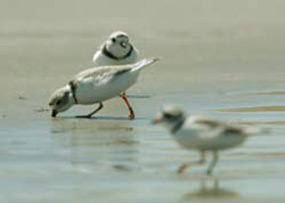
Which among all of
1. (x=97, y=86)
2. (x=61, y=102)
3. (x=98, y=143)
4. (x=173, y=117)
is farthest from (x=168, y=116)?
(x=61, y=102)

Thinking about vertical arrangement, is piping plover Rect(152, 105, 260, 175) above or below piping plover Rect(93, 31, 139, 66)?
below

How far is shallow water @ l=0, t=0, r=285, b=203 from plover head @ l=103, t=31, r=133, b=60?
430mm

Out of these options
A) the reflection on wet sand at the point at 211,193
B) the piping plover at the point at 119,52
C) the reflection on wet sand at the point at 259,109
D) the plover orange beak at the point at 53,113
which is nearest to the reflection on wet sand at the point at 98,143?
the plover orange beak at the point at 53,113

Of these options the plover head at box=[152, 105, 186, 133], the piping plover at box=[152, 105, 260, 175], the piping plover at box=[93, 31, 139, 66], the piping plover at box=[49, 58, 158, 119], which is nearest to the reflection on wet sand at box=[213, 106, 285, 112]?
the piping plover at box=[49, 58, 158, 119]

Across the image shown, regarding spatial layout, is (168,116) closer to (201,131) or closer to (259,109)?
(201,131)

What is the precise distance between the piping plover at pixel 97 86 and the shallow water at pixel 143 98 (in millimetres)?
169

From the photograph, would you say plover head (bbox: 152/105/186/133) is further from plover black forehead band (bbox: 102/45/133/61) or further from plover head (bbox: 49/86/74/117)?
plover black forehead band (bbox: 102/45/133/61)

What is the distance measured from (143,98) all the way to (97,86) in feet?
4.99

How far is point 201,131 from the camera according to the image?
25.2ft

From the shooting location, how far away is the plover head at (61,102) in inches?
444

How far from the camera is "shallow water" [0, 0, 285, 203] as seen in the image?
25.0ft

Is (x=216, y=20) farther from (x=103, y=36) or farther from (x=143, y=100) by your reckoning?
(x=143, y=100)

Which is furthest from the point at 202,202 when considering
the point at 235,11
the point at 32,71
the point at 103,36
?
the point at 235,11

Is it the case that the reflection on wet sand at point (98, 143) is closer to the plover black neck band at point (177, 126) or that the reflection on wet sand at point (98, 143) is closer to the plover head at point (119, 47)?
the plover black neck band at point (177, 126)
